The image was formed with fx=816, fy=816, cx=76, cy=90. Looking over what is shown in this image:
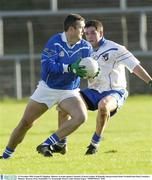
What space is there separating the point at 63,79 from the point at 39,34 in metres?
23.8

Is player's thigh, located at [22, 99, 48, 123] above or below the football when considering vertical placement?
below

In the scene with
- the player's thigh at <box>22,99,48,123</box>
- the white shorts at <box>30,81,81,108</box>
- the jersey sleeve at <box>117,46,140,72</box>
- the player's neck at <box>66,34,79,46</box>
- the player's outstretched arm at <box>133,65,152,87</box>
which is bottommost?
the player's thigh at <box>22,99,48,123</box>

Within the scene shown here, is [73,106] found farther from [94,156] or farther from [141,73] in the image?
[141,73]

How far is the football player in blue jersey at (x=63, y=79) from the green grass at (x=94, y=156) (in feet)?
1.53

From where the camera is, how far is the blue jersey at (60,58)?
10562mm

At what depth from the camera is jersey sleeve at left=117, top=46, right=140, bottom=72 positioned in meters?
12.1

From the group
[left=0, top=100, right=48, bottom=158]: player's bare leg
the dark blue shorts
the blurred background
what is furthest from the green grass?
the blurred background

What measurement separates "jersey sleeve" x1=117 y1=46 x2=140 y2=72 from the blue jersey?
4.33 feet

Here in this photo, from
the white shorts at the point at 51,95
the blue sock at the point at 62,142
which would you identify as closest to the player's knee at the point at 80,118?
the white shorts at the point at 51,95

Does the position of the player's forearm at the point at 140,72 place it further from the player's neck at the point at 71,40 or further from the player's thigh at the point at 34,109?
the player's thigh at the point at 34,109

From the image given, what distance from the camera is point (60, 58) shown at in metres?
10.7

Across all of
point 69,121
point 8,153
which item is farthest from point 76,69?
point 8,153

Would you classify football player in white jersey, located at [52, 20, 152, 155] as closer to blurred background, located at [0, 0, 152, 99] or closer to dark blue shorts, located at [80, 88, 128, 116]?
dark blue shorts, located at [80, 88, 128, 116]

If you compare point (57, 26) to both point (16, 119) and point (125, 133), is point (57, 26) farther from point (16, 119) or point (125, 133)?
point (125, 133)
